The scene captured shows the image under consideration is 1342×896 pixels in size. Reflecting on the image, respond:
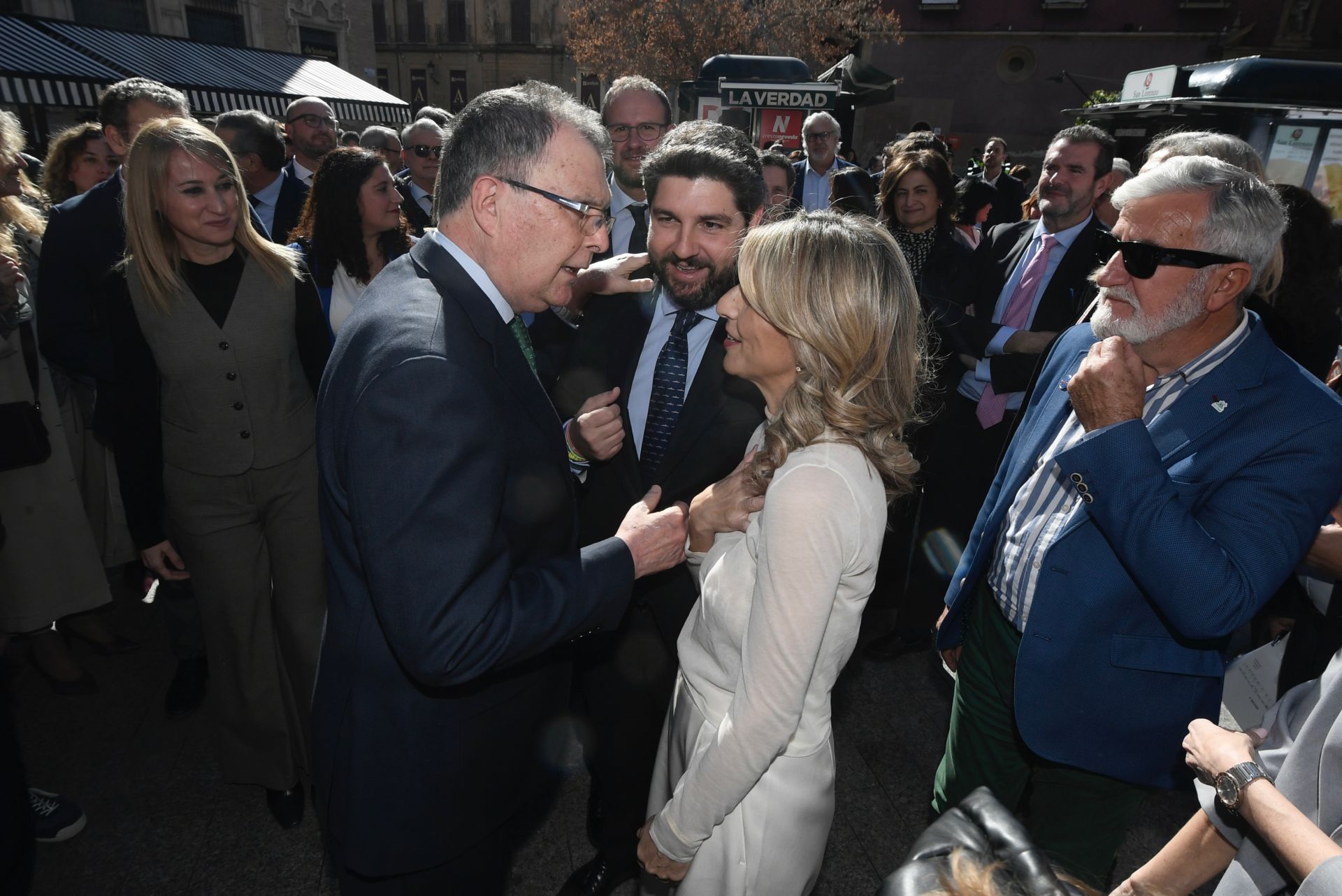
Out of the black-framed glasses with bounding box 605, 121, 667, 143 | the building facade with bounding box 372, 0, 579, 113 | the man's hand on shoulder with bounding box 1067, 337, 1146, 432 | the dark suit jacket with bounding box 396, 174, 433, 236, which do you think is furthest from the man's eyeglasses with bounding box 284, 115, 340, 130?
the building facade with bounding box 372, 0, 579, 113

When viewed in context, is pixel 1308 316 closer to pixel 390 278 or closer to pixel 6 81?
pixel 390 278

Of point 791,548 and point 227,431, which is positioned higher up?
point 791,548

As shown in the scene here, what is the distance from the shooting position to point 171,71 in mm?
14984

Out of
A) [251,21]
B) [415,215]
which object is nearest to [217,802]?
[415,215]

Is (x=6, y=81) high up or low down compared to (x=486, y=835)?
up

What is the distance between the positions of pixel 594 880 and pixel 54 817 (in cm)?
191

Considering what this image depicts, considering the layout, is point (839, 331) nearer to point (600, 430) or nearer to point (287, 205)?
point (600, 430)

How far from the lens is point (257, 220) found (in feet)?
10.8

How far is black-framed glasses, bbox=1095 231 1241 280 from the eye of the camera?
5.83ft

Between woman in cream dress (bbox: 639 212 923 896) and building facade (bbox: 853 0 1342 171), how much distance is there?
2402 cm

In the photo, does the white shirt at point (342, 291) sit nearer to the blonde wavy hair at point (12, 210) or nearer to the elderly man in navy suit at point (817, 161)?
the blonde wavy hair at point (12, 210)

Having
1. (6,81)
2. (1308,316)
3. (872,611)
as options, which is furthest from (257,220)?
(6,81)

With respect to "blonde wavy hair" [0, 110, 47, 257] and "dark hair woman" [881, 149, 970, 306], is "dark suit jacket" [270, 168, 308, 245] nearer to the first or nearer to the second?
"blonde wavy hair" [0, 110, 47, 257]

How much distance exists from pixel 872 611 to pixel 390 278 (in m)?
3.29
